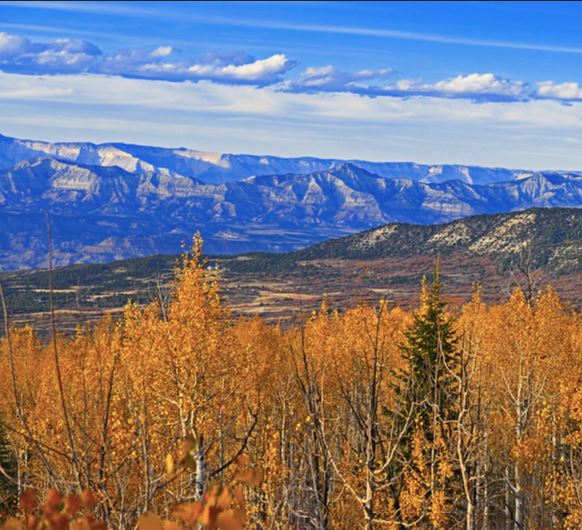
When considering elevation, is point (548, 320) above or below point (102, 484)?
below

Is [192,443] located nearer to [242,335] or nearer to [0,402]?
[0,402]

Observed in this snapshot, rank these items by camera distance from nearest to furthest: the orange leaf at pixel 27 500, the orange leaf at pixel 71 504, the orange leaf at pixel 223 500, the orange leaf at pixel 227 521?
the orange leaf at pixel 227 521 → the orange leaf at pixel 223 500 → the orange leaf at pixel 71 504 → the orange leaf at pixel 27 500

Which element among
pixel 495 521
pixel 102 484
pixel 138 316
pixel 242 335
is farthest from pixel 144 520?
pixel 242 335

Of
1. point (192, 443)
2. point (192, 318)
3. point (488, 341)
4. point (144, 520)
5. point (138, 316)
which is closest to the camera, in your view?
point (144, 520)

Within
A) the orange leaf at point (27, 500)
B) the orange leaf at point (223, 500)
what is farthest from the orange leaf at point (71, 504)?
the orange leaf at point (223, 500)

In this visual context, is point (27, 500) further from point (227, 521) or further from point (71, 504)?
point (227, 521)

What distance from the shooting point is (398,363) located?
6353 centimetres

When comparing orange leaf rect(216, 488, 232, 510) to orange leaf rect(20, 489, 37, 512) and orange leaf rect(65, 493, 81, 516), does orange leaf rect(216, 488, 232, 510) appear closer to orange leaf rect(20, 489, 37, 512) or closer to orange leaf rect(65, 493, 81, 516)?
orange leaf rect(65, 493, 81, 516)

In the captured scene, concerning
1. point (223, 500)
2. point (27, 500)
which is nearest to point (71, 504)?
point (27, 500)

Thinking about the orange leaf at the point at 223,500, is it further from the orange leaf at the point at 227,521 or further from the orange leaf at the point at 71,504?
the orange leaf at the point at 71,504

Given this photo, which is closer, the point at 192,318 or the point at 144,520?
the point at 144,520

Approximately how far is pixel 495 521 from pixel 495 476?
15.0ft

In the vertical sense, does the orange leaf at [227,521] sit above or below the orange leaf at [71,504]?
above

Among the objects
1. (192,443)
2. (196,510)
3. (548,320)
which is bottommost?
(548,320)
